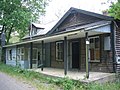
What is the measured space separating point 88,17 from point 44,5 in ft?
68.0

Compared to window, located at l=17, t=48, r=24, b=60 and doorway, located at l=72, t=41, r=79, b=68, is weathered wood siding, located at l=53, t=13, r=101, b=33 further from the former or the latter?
window, located at l=17, t=48, r=24, b=60

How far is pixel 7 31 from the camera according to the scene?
128 ft

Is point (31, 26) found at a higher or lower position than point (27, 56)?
higher

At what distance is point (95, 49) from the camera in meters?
16.8

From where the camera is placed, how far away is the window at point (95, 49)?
1648 centimetres

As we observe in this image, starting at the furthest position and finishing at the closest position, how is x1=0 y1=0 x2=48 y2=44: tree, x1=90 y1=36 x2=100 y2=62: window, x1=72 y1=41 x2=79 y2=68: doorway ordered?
x1=0 y1=0 x2=48 y2=44: tree
x1=72 y1=41 x2=79 y2=68: doorway
x1=90 y1=36 x2=100 y2=62: window

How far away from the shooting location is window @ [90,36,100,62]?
54.1 feet

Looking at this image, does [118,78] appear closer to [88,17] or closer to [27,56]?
[88,17]

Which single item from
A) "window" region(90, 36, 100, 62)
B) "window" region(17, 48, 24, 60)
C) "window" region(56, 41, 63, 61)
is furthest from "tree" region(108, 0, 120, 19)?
"window" region(17, 48, 24, 60)

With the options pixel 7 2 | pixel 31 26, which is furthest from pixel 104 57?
pixel 7 2

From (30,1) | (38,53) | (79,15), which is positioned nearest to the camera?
(79,15)

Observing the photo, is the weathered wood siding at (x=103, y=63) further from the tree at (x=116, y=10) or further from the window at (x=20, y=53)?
the window at (x=20, y=53)

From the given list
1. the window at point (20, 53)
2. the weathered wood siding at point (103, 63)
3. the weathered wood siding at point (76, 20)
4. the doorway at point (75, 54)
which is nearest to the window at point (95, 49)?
the weathered wood siding at point (103, 63)

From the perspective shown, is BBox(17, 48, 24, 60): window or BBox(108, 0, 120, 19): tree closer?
BBox(108, 0, 120, 19): tree
